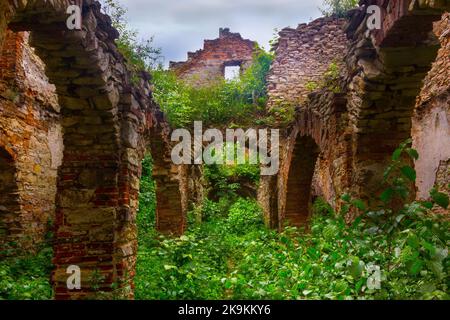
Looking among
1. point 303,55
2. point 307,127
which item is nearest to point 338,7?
point 303,55

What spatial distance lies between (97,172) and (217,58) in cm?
1551

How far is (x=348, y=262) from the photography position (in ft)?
10.0

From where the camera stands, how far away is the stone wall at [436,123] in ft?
24.8

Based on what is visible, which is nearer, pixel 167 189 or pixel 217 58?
pixel 167 189

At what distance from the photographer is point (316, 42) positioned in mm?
14469

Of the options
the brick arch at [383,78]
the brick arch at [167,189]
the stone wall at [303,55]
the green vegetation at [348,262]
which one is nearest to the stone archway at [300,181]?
the green vegetation at [348,262]

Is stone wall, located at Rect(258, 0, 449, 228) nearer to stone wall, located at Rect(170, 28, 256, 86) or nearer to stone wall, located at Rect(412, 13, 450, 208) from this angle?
stone wall, located at Rect(412, 13, 450, 208)

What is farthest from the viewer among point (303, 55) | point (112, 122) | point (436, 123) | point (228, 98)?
point (303, 55)

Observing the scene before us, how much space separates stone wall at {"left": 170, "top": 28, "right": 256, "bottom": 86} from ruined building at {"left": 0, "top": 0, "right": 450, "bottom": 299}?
35.5 feet

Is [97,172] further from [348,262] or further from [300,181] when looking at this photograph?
[300,181]

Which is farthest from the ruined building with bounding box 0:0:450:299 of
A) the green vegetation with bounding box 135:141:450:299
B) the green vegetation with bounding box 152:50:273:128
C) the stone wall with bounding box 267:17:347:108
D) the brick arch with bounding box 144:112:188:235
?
the stone wall with bounding box 267:17:347:108

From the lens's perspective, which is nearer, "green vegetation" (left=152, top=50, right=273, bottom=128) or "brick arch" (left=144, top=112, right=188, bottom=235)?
"brick arch" (left=144, top=112, right=188, bottom=235)

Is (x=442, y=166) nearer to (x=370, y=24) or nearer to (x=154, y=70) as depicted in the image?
(x=370, y=24)

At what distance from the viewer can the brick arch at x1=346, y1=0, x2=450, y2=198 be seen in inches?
152
